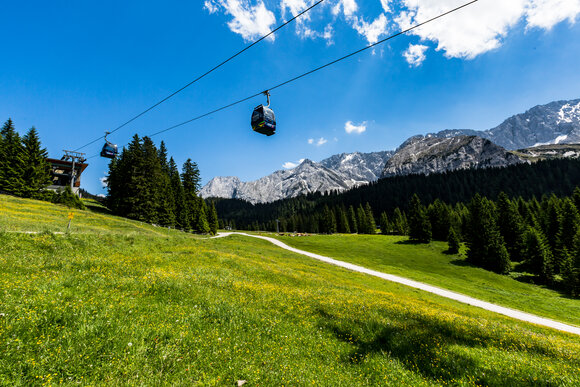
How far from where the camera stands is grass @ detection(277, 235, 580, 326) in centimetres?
2972

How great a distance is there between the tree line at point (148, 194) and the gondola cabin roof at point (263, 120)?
45.6m

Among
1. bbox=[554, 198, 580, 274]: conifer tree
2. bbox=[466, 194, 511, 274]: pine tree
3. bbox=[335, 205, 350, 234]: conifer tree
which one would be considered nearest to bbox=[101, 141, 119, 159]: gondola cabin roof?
bbox=[466, 194, 511, 274]: pine tree

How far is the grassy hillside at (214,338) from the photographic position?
5.33 meters

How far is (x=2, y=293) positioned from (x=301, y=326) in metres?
9.46

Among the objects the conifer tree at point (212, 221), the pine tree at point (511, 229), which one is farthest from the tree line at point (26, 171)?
the pine tree at point (511, 229)

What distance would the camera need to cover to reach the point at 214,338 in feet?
23.7

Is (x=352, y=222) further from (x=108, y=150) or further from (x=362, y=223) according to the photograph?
(x=108, y=150)

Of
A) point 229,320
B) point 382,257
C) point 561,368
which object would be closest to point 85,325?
point 229,320

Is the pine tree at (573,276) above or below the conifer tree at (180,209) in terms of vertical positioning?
below

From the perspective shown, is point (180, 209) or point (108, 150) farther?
point (180, 209)

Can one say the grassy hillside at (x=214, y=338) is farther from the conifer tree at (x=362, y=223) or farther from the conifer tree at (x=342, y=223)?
the conifer tree at (x=362, y=223)

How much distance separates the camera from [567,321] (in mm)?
24375

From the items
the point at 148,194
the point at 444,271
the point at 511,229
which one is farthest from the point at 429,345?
the point at 511,229

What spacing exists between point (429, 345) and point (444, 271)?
49731 mm
